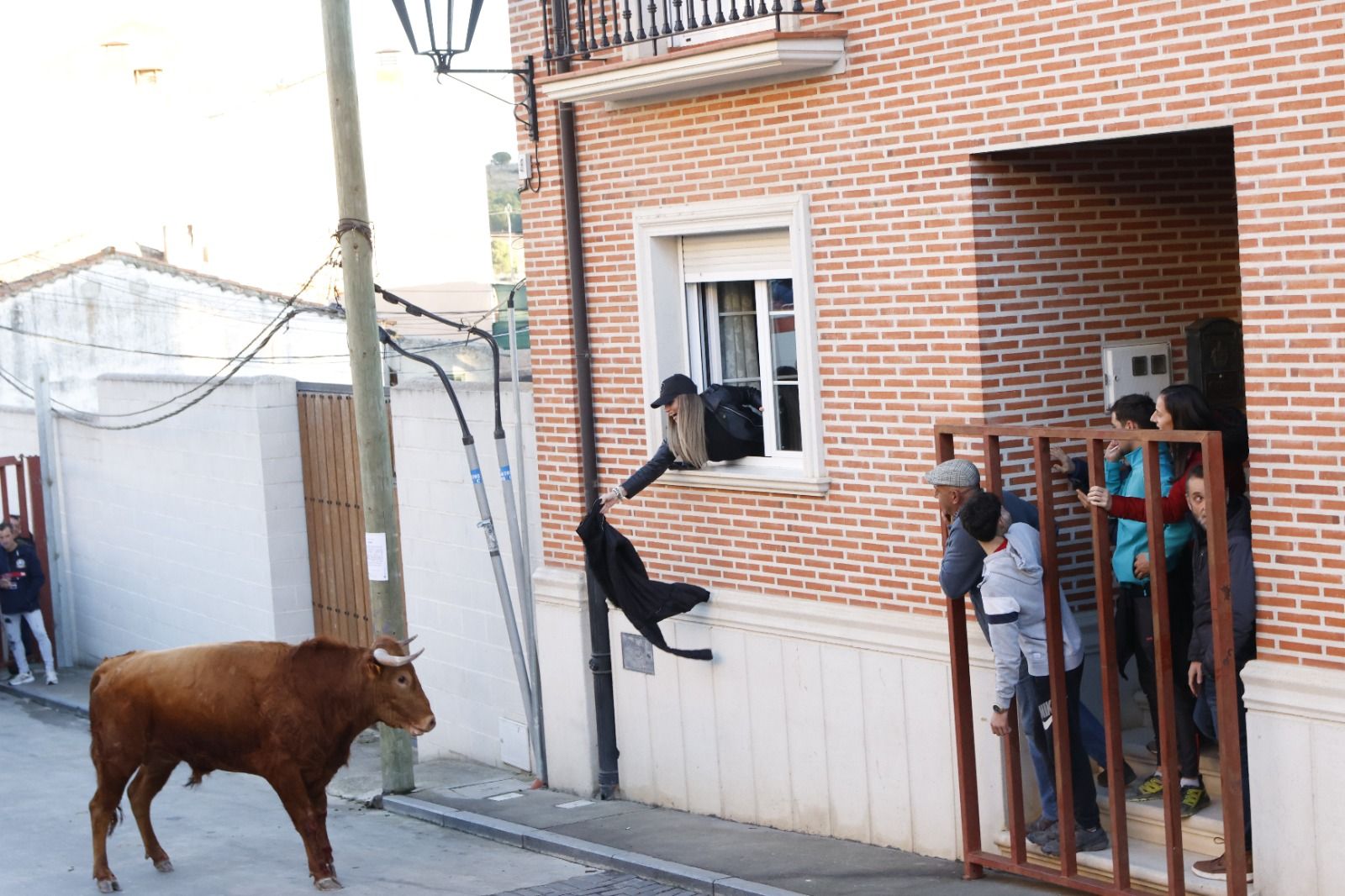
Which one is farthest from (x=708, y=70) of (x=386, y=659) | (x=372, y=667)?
(x=372, y=667)

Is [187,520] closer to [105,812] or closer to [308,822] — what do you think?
[105,812]

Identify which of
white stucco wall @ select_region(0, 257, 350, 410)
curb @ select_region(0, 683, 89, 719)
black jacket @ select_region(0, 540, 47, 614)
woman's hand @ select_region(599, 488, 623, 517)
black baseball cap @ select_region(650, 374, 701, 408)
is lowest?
curb @ select_region(0, 683, 89, 719)

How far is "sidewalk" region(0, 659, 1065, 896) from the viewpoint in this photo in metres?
9.30

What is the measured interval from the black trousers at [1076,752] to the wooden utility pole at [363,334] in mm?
5152

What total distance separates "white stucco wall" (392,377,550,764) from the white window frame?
6.18 feet

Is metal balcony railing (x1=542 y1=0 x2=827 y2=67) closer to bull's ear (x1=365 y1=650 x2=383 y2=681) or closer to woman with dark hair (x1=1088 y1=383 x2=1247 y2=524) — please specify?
woman with dark hair (x1=1088 y1=383 x2=1247 y2=524)

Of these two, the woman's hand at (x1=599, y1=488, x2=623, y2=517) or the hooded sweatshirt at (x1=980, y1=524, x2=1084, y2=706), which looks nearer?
the hooded sweatshirt at (x1=980, y1=524, x2=1084, y2=706)

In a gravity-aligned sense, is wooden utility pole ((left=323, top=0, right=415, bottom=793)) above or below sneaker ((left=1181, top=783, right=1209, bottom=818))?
above

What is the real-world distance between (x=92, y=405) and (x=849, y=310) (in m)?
21.5

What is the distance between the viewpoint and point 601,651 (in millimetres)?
11859

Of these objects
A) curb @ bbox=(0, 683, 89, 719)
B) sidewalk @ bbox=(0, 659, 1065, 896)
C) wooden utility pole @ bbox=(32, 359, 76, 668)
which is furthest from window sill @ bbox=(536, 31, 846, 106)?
wooden utility pole @ bbox=(32, 359, 76, 668)

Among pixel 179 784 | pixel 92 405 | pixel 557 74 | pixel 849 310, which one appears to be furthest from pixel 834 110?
pixel 92 405

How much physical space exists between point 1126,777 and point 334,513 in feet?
28.0

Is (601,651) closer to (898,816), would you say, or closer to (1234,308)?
(898,816)
